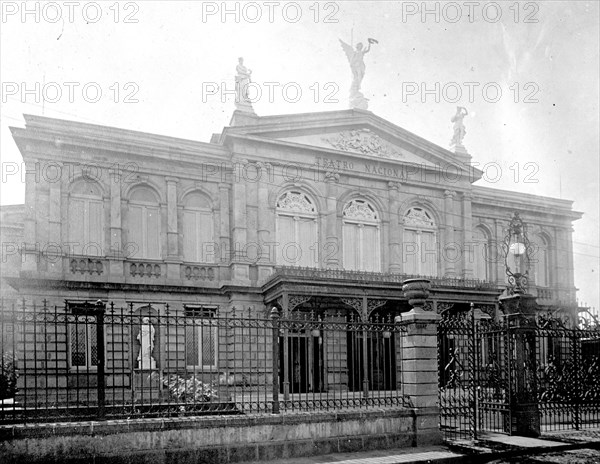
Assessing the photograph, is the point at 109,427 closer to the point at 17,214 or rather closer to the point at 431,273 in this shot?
the point at 431,273

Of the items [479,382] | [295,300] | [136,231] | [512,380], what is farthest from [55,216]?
[512,380]

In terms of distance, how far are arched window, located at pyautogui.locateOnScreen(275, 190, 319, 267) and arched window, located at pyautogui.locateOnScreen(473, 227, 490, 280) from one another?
8.38 meters

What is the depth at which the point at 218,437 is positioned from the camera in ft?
31.8

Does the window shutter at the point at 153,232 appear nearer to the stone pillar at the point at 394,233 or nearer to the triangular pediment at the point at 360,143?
the triangular pediment at the point at 360,143

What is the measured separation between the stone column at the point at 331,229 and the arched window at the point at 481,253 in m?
7.55

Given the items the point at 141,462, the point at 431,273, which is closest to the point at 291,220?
the point at 431,273

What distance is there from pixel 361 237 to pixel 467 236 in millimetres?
4935

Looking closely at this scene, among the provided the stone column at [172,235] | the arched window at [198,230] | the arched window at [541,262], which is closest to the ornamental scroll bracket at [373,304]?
the arched window at [198,230]

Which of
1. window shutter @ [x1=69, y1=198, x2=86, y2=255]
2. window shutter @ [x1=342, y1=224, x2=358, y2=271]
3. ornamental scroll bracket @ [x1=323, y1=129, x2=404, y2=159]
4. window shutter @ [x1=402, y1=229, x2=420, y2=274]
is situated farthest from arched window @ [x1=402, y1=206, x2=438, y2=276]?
window shutter @ [x1=69, y1=198, x2=86, y2=255]

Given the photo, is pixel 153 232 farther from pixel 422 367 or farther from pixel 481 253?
pixel 481 253

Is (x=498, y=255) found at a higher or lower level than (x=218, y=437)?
higher

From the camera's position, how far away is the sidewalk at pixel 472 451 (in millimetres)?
9922

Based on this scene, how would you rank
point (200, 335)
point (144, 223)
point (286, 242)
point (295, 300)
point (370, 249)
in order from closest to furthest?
point (200, 335), point (295, 300), point (144, 223), point (286, 242), point (370, 249)

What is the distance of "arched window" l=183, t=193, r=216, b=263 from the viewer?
2198cm
